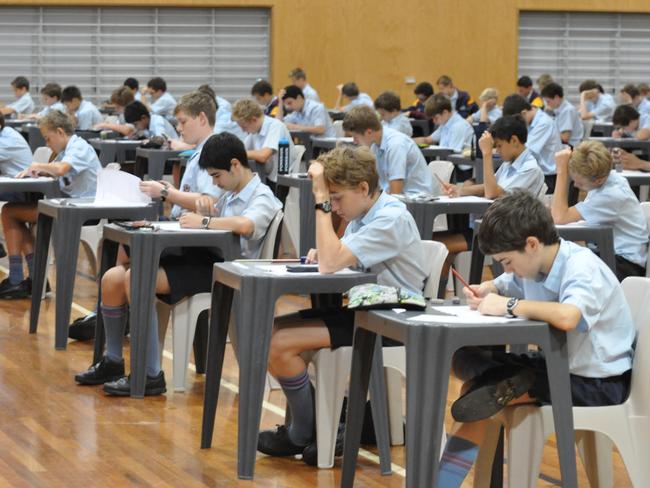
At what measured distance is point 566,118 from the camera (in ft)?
44.5

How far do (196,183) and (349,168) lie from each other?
1.90m

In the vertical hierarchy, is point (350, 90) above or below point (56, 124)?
above

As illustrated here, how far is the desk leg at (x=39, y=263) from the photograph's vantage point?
6.62 meters

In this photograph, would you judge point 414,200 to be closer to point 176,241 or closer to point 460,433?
point 176,241

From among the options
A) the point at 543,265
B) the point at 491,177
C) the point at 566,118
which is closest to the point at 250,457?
the point at 543,265

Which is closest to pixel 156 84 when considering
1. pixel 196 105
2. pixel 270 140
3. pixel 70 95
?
pixel 70 95

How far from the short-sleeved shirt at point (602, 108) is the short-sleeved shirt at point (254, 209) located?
12.1 meters

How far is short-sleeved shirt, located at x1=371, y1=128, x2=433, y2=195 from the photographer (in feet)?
24.9

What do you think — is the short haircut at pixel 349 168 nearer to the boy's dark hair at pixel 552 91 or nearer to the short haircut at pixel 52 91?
the boy's dark hair at pixel 552 91

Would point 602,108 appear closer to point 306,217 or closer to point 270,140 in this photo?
point 270,140

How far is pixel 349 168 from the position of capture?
163 inches

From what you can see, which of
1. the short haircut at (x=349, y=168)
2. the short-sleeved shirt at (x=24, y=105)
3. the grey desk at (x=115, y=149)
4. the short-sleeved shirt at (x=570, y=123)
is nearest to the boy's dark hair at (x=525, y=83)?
the short-sleeved shirt at (x=570, y=123)

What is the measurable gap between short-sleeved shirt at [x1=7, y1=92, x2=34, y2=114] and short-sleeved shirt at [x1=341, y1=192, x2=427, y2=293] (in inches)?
509

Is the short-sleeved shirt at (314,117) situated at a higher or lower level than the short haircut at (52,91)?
lower
